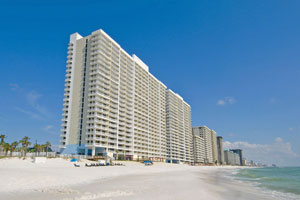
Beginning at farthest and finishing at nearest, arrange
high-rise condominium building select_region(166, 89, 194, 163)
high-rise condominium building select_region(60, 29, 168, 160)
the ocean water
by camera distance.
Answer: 1. high-rise condominium building select_region(166, 89, 194, 163)
2. high-rise condominium building select_region(60, 29, 168, 160)
3. the ocean water

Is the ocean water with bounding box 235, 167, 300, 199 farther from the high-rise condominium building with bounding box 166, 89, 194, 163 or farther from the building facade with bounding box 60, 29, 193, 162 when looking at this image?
the high-rise condominium building with bounding box 166, 89, 194, 163

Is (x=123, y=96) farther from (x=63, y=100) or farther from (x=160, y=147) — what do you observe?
(x=160, y=147)

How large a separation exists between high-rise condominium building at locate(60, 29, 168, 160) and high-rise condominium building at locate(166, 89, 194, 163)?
1184 inches

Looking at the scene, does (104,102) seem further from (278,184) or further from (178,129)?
(178,129)

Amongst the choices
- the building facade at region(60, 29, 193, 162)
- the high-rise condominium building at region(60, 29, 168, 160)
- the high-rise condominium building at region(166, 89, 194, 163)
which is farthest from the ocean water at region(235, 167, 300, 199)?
the high-rise condominium building at region(166, 89, 194, 163)

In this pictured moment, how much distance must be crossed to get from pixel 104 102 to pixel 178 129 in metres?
88.5

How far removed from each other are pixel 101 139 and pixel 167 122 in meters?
77.9

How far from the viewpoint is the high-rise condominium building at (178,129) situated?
15075cm

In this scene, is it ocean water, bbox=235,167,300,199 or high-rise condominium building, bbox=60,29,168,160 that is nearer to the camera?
ocean water, bbox=235,167,300,199

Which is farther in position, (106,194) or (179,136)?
(179,136)

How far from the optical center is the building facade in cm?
8112

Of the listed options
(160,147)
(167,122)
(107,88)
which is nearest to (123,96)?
(107,88)

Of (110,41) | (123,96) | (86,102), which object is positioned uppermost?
(110,41)

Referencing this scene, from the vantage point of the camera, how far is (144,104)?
12088cm
